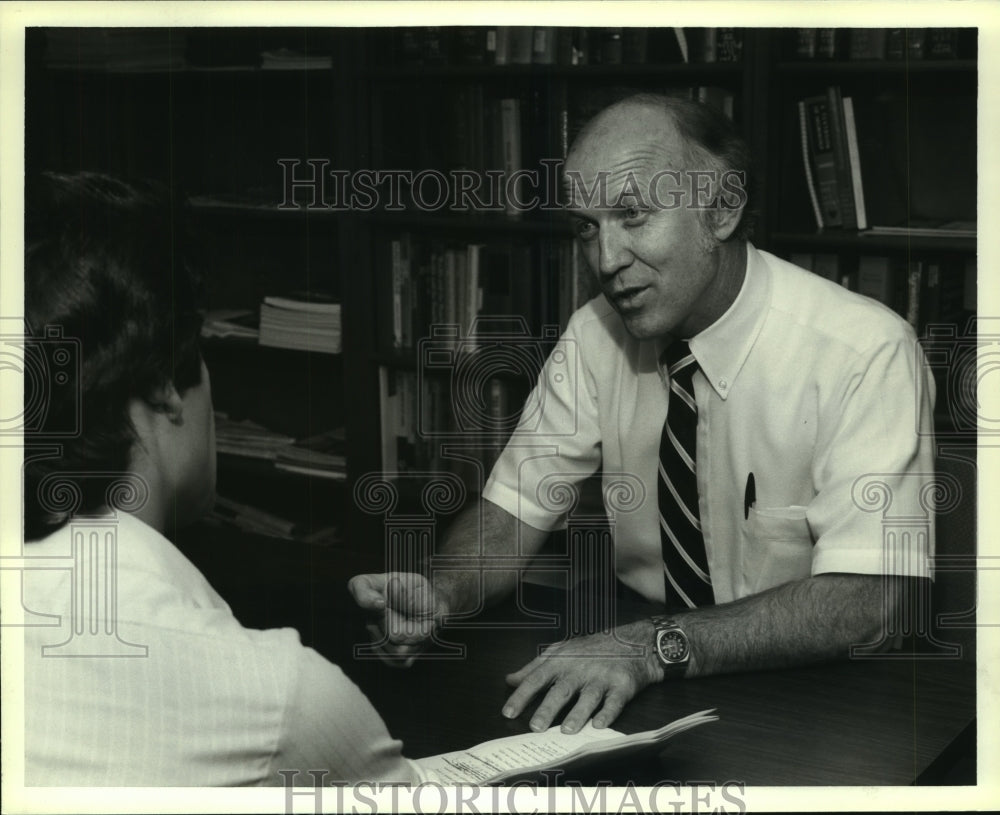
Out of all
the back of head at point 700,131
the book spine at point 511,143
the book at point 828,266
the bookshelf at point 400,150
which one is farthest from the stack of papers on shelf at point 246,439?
the book at point 828,266

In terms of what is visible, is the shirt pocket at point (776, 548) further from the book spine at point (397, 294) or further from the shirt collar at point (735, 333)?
the book spine at point (397, 294)

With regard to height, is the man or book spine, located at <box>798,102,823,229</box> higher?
book spine, located at <box>798,102,823,229</box>

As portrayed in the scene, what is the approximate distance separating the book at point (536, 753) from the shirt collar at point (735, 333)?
0.58 meters

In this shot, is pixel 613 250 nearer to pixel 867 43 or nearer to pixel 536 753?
pixel 867 43

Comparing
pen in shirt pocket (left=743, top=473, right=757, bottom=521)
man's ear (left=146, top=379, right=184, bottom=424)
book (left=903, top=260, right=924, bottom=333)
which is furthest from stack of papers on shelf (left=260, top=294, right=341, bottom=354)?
book (left=903, top=260, right=924, bottom=333)

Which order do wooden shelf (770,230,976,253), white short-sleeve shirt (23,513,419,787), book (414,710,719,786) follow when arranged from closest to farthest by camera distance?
white short-sleeve shirt (23,513,419,787) → book (414,710,719,786) → wooden shelf (770,230,976,253)

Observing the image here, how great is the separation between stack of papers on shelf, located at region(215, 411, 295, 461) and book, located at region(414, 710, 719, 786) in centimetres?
60

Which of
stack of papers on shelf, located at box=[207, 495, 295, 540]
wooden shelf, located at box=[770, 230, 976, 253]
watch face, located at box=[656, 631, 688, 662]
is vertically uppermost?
wooden shelf, located at box=[770, 230, 976, 253]

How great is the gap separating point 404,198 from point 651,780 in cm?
98

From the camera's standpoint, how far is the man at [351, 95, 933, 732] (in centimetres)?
156

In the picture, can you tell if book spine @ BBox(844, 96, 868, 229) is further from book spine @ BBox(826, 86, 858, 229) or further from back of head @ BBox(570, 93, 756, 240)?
back of head @ BBox(570, 93, 756, 240)

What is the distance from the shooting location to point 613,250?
1.68 m

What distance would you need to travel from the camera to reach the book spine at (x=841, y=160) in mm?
1788

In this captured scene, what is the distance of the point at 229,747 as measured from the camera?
4.05ft
